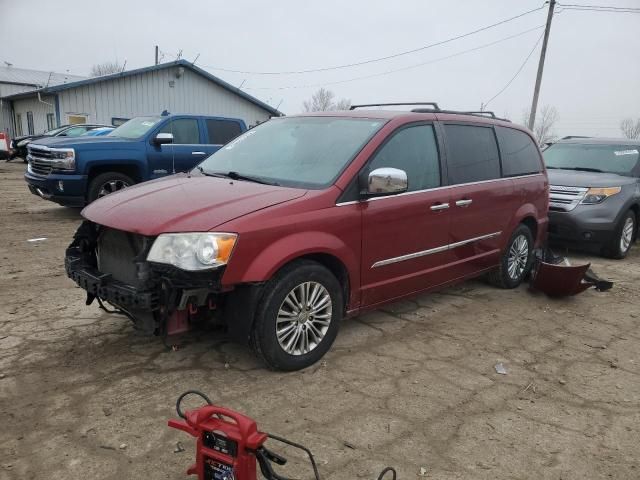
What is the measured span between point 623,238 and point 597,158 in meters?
Answer: 1.48

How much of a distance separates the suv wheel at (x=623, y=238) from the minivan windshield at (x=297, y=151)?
4973mm

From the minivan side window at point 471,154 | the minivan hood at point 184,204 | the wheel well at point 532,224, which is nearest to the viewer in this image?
the minivan hood at point 184,204

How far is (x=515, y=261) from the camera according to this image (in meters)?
5.77

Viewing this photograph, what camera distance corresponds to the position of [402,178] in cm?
369

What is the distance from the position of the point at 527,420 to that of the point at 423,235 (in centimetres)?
166

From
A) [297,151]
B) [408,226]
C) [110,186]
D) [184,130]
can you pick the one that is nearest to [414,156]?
[408,226]

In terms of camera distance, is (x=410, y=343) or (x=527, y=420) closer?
(x=527, y=420)

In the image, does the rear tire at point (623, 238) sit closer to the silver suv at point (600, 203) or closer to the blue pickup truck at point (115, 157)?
the silver suv at point (600, 203)

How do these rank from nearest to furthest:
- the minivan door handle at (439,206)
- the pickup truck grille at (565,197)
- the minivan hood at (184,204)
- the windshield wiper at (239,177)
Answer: the minivan hood at (184,204), the windshield wiper at (239,177), the minivan door handle at (439,206), the pickup truck grille at (565,197)

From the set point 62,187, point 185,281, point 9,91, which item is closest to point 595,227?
point 185,281

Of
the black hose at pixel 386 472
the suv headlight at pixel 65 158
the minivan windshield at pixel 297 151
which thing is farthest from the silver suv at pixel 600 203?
the suv headlight at pixel 65 158

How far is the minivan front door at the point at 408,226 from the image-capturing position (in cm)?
391

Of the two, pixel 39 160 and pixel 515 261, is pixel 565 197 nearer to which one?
pixel 515 261

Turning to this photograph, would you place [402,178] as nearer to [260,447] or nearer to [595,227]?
[260,447]
